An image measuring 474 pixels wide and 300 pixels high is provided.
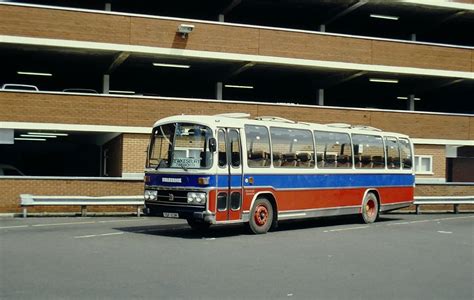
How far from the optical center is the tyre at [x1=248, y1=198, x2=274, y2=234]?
Result: 14.8m

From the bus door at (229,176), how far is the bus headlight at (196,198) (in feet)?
1.23

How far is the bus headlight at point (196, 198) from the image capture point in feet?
44.7

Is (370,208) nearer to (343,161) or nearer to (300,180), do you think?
(343,161)

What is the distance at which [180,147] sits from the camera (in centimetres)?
1438

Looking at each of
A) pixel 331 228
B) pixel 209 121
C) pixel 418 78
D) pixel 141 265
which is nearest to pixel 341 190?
pixel 331 228

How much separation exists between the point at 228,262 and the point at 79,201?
10.0 metres

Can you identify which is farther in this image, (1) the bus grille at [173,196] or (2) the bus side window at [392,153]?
(2) the bus side window at [392,153]

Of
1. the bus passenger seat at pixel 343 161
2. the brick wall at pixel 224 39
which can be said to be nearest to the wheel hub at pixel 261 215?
the bus passenger seat at pixel 343 161

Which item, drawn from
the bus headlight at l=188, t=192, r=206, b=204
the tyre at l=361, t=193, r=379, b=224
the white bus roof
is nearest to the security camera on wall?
the white bus roof

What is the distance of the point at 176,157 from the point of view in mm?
14266

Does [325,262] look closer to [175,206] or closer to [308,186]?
[175,206]

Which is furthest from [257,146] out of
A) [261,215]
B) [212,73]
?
[212,73]

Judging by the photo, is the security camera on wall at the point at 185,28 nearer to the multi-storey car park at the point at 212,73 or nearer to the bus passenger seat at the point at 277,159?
the multi-storey car park at the point at 212,73

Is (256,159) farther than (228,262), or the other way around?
(256,159)
